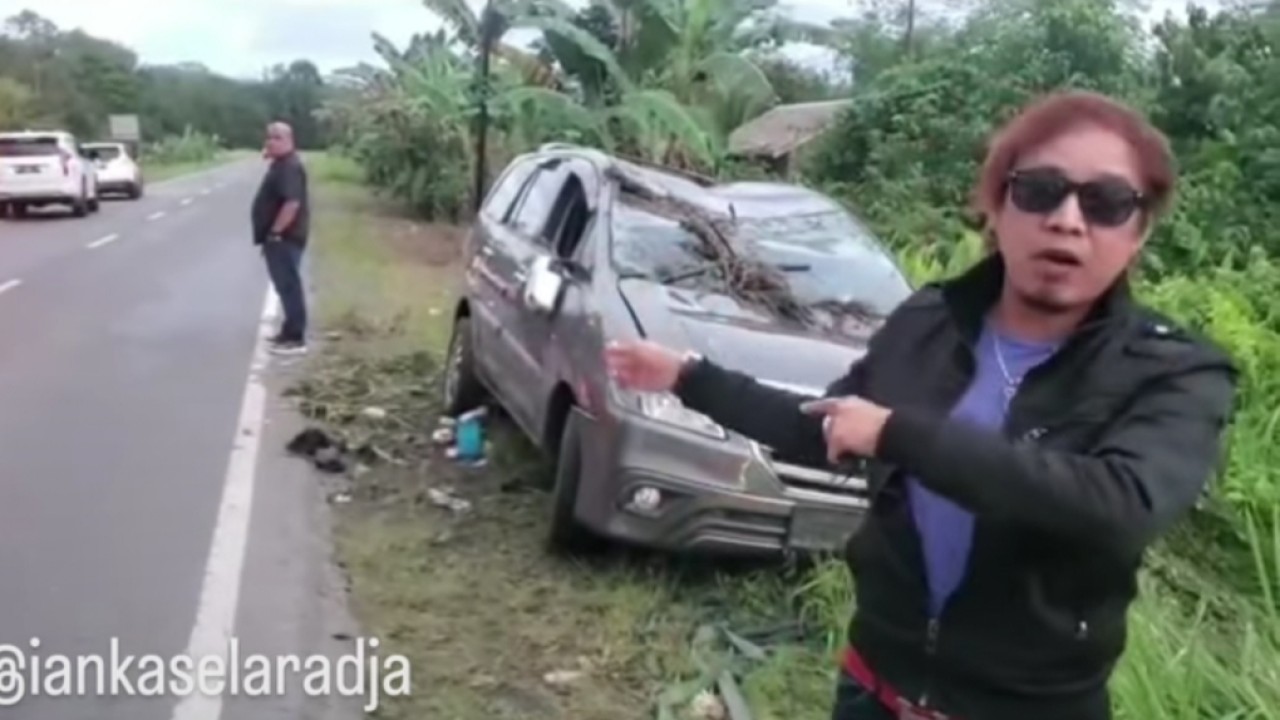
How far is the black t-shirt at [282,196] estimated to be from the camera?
38.9ft

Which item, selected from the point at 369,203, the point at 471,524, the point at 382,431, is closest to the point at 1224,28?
the point at 382,431

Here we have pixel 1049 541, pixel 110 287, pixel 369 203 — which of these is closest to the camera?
pixel 1049 541

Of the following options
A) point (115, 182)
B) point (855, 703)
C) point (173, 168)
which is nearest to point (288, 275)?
point (855, 703)

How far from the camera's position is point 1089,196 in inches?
89.7

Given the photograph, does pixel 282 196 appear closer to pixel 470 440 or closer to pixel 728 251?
pixel 470 440

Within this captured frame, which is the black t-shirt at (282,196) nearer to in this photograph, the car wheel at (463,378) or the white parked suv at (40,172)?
the car wheel at (463,378)

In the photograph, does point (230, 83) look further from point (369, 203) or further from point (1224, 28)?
point (1224, 28)

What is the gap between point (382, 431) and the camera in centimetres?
915

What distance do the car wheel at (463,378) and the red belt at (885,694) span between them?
254 inches

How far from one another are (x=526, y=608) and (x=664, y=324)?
130cm

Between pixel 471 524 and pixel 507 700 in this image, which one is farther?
pixel 471 524

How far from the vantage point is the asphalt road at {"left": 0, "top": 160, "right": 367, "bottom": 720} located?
5320 millimetres

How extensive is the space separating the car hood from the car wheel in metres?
2.38

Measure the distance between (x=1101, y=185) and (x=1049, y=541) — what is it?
1.71ft
